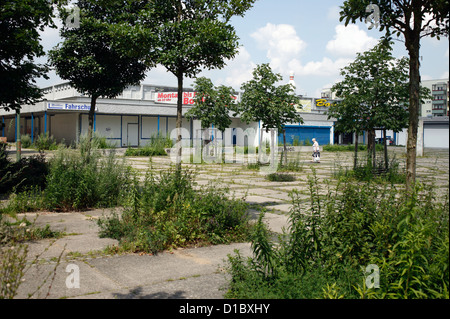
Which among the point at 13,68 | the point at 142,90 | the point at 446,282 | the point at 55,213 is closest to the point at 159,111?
the point at 142,90

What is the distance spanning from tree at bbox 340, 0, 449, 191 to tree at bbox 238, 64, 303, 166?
39.8 feet

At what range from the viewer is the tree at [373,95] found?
49.1 feet

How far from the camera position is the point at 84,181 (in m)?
8.45

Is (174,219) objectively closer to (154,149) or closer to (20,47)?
(20,47)

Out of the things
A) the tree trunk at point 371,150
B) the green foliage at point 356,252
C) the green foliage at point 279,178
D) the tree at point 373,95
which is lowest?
the green foliage at point 279,178

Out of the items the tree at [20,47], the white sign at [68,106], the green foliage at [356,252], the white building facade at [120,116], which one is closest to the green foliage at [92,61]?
the tree at [20,47]

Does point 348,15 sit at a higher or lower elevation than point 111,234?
higher

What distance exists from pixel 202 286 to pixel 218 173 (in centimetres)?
1330

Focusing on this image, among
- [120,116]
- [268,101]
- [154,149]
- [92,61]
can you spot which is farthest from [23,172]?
[120,116]

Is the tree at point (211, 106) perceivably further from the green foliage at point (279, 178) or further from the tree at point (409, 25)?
the tree at point (409, 25)

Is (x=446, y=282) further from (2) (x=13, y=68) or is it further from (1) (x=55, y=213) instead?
(2) (x=13, y=68)

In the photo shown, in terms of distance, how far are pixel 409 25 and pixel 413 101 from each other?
1065mm

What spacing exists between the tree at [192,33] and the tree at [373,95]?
8956 mm

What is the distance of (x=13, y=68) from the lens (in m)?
10.4
